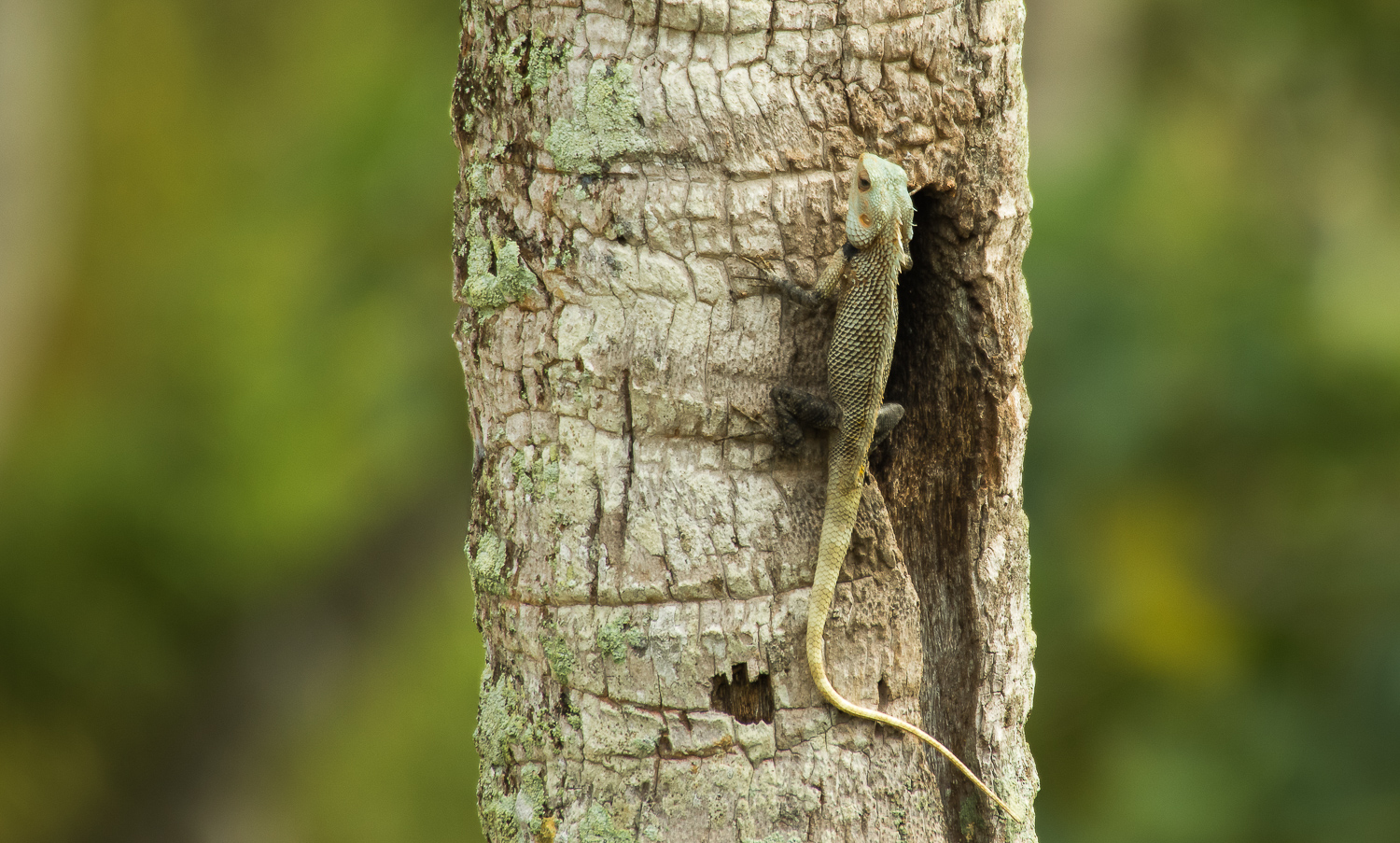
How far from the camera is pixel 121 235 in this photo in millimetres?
10781

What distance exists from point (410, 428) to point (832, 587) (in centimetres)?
751

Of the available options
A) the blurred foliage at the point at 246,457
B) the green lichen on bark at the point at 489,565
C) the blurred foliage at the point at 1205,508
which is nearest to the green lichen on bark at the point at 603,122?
the green lichen on bark at the point at 489,565

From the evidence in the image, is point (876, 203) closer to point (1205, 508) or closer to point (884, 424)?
point (884, 424)

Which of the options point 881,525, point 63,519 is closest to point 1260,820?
point 881,525

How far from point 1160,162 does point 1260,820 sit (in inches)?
179

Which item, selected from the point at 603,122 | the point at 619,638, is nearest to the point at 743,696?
the point at 619,638

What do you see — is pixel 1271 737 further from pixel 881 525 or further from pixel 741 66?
pixel 741 66

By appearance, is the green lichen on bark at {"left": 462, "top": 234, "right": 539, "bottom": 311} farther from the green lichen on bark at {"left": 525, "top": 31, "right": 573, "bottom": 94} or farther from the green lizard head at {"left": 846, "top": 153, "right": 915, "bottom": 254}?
the green lizard head at {"left": 846, "top": 153, "right": 915, "bottom": 254}

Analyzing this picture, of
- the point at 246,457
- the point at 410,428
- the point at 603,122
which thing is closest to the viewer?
the point at 603,122

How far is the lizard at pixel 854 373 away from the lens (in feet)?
8.73

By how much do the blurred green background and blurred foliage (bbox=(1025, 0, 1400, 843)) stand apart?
1.1 inches

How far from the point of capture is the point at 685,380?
261 cm

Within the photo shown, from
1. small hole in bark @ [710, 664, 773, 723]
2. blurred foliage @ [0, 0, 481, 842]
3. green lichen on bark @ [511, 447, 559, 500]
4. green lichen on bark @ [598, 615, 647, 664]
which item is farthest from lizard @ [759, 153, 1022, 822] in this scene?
blurred foliage @ [0, 0, 481, 842]

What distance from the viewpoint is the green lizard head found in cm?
269
